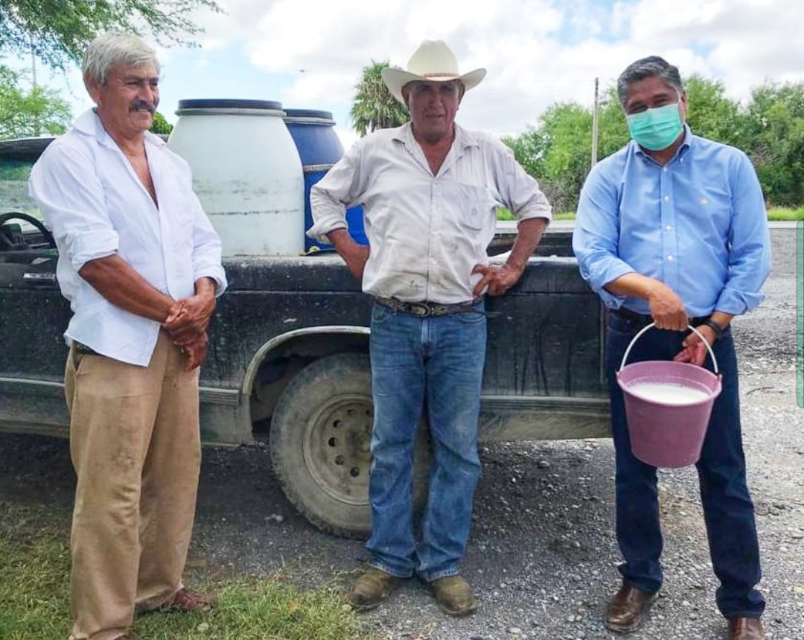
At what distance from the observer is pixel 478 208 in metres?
3.02

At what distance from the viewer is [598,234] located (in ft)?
9.44

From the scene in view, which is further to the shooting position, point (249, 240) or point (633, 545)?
point (249, 240)

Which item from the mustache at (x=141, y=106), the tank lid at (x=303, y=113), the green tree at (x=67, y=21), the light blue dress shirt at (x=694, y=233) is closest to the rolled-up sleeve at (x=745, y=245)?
the light blue dress shirt at (x=694, y=233)

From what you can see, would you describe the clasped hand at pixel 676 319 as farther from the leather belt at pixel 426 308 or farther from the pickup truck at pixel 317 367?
the leather belt at pixel 426 308

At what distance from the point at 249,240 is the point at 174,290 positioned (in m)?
0.91

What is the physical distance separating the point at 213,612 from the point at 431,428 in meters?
1.04

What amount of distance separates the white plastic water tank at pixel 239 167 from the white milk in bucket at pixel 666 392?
1.72 m

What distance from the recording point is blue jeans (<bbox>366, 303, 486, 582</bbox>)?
3059 mm

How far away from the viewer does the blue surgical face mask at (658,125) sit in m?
2.75

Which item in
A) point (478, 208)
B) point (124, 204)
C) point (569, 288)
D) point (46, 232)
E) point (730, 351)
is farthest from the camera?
point (46, 232)

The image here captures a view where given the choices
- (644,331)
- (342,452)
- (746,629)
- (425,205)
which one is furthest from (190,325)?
(746,629)

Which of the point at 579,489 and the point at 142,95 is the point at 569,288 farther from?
the point at 142,95

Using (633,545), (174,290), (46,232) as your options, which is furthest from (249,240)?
(633,545)

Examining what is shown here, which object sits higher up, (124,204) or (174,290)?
(124,204)
